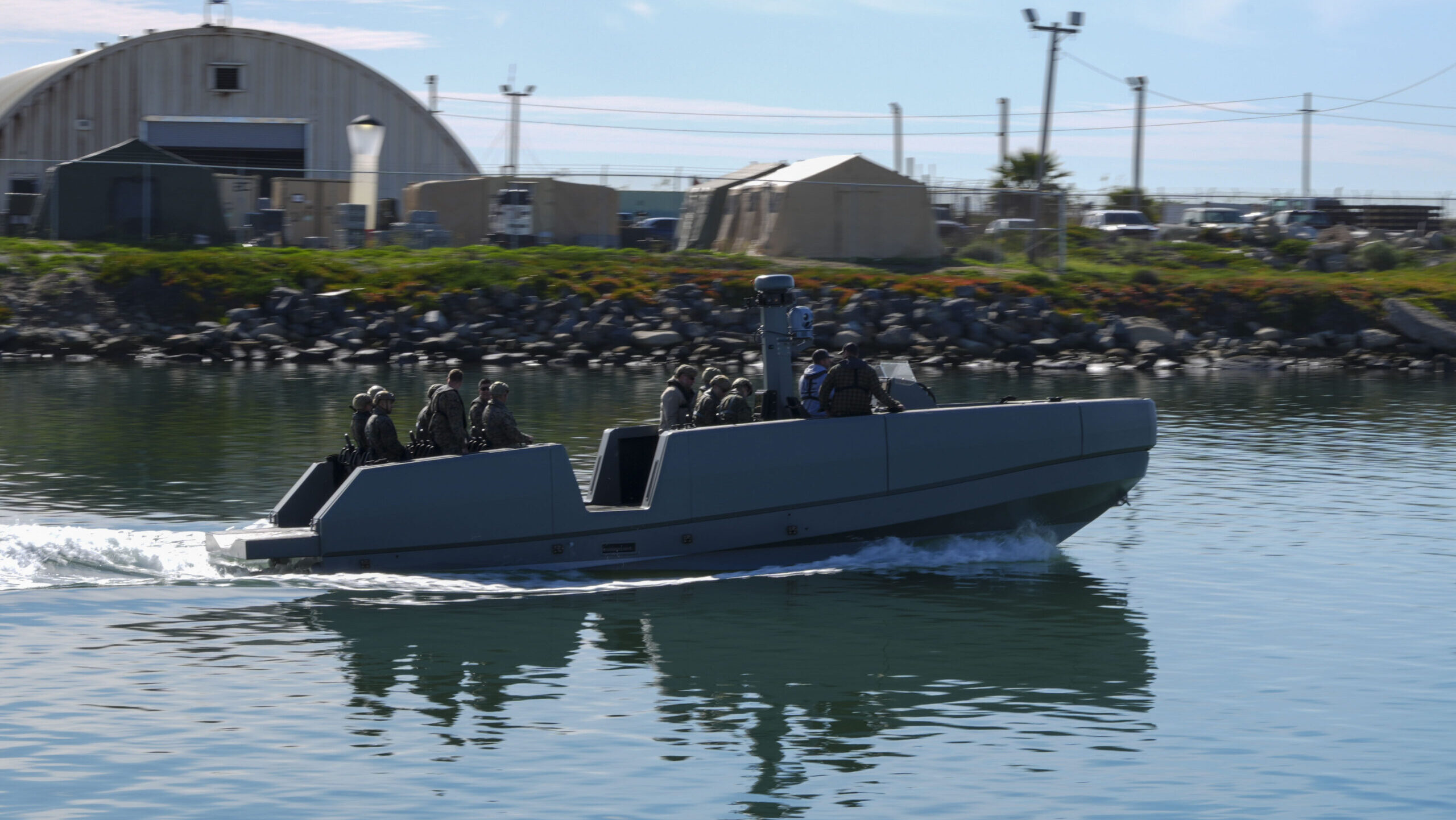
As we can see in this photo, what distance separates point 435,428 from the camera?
1269cm

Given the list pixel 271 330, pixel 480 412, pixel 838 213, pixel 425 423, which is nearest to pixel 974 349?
pixel 838 213

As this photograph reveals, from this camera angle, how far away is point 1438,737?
9.36 metres

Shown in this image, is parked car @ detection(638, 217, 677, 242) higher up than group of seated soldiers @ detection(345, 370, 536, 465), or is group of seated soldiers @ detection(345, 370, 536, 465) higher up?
parked car @ detection(638, 217, 677, 242)

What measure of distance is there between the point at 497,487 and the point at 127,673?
3.41m

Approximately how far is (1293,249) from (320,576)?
45.5m

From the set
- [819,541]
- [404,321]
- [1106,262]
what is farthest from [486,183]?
[819,541]

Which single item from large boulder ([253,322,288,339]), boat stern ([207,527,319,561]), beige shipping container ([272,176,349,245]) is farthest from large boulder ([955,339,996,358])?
boat stern ([207,527,319,561])

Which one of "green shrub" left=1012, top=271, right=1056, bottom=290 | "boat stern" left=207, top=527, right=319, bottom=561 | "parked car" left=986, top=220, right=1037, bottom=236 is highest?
"parked car" left=986, top=220, right=1037, bottom=236

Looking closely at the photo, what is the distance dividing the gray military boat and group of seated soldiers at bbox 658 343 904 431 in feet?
0.44

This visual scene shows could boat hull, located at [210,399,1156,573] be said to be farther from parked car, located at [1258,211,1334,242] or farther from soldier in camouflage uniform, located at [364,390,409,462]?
parked car, located at [1258,211,1334,242]

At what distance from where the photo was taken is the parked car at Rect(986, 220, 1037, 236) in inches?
1801

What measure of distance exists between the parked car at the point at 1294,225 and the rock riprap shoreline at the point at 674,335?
12.1 m

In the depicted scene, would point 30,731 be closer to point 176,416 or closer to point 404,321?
point 176,416

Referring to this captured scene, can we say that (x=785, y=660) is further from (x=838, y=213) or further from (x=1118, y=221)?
(x=1118, y=221)
